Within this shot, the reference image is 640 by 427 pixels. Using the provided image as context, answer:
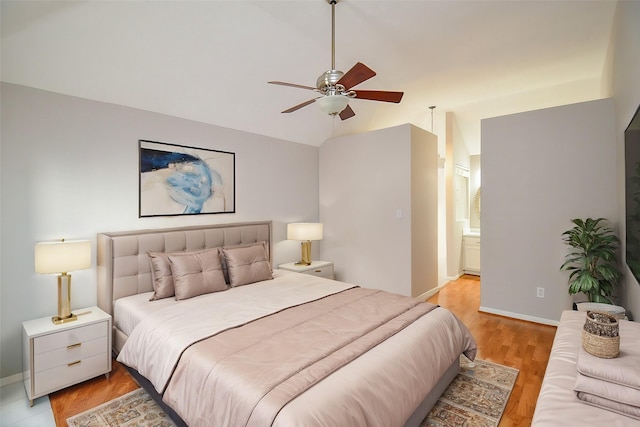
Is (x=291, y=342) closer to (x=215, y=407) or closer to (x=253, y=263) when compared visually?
(x=215, y=407)

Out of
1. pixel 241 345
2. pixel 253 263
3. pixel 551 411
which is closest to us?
pixel 551 411

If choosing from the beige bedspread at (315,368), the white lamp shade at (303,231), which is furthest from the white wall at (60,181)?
the white lamp shade at (303,231)

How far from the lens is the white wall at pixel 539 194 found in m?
3.35

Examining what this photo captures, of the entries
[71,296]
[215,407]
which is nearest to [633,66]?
[215,407]

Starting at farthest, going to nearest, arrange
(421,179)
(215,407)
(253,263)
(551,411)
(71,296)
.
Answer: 1. (421,179)
2. (253,263)
3. (71,296)
4. (215,407)
5. (551,411)

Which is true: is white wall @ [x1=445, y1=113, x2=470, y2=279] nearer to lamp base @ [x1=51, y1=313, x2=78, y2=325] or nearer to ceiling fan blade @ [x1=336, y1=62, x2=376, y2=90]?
A: ceiling fan blade @ [x1=336, y1=62, x2=376, y2=90]

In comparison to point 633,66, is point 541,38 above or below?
above

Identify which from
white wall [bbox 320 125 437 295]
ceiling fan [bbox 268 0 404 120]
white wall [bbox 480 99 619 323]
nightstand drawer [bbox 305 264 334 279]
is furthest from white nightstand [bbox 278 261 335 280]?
ceiling fan [bbox 268 0 404 120]

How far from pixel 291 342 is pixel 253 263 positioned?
1.63 metres

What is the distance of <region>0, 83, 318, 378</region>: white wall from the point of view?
7.96 feet

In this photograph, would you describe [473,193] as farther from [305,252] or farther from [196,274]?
[196,274]

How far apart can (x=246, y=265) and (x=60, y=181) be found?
1762mm

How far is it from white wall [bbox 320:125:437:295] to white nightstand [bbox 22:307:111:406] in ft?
10.5

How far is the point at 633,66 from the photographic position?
7.16ft
